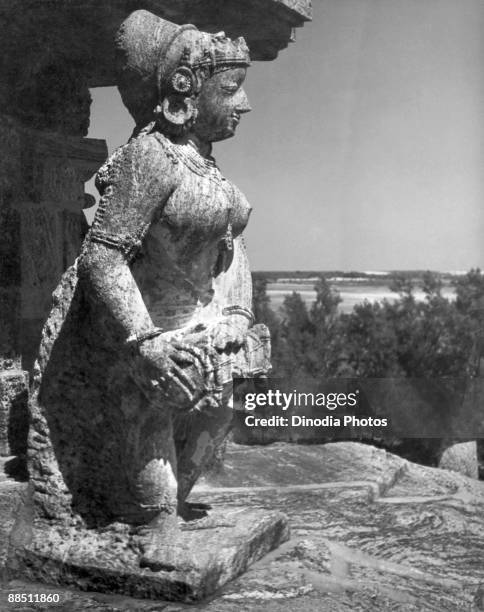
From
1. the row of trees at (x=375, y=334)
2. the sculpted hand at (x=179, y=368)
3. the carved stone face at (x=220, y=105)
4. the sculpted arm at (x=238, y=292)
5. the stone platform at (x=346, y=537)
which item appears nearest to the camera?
the sculpted hand at (x=179, y=368)

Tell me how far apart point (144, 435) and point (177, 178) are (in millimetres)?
836

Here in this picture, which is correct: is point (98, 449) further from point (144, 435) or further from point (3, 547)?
point (3, 547)

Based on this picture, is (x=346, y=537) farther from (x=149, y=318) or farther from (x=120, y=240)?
(x=120, y=240)

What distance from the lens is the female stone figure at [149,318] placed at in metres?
3.14

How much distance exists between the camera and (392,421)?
26.9 ft

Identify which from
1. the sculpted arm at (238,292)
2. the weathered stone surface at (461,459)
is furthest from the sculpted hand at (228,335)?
the weathered stone surface at (461,459)

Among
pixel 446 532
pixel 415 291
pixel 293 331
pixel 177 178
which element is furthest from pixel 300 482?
pixel 415 291

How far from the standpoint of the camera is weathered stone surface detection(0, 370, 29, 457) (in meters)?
4.15

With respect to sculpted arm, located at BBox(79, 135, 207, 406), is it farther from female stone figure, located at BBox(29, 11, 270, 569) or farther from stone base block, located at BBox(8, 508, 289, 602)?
stone base block, located at BBox(8, 508, 289, 602)

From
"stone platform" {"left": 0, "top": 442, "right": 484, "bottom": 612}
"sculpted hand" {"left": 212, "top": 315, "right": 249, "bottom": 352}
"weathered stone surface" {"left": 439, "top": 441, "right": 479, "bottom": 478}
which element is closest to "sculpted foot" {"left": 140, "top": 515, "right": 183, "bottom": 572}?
"stone platform" {"left": 0, "top": 442, "right": 484, "bottom": 612}

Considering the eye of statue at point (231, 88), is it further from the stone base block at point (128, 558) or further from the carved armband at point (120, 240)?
the stone base block at point (128, 558)

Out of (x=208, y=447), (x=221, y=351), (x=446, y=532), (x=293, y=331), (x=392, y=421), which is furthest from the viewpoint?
(x=293, y=331)

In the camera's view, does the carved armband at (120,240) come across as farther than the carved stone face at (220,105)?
No

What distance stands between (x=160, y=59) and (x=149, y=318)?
83cm
